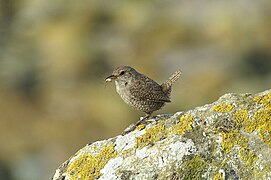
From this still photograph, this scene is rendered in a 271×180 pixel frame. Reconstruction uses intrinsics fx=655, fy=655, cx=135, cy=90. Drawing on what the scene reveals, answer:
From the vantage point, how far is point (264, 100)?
646 cm

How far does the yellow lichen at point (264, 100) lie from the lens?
20.9ft

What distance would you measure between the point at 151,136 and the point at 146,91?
2.24 metres

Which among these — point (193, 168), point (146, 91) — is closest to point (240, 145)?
point (193, 168)

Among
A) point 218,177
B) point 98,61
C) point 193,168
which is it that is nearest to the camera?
point 218,177

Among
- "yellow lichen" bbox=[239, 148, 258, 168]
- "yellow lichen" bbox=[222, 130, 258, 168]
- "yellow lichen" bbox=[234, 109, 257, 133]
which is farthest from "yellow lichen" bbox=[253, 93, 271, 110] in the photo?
"yellow lichen" bbox=[239, 148, 258, 168]

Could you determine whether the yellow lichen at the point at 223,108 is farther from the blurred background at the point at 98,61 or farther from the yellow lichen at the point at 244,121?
the blurred background at the point at 98,61

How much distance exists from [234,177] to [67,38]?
22283 millimetres

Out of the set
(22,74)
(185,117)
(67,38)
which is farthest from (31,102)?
(185,117)

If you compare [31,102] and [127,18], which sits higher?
[127,18]

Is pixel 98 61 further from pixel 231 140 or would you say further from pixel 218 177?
pixel 218 177

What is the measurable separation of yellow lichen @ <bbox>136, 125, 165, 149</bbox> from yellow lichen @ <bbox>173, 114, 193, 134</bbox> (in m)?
0.15

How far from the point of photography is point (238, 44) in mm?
25406

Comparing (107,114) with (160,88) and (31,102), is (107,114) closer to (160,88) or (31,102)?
(31,102)

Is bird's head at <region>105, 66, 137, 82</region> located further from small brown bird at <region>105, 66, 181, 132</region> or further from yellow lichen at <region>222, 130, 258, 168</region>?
yellow lichen at <region>222, 130, 258, 168</region>
